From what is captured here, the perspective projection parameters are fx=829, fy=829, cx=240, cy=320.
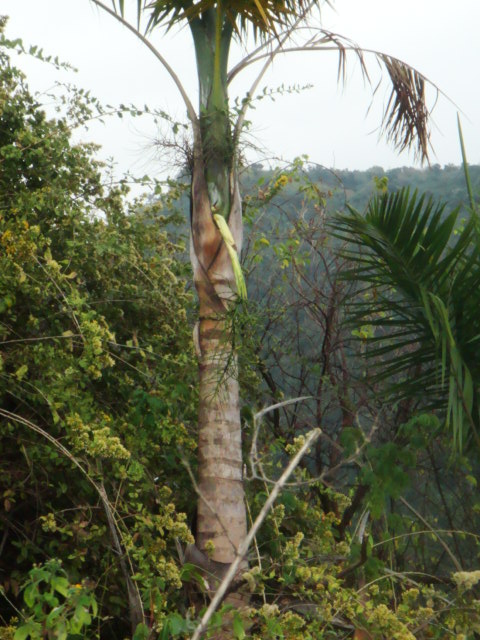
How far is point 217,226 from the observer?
13.9ft

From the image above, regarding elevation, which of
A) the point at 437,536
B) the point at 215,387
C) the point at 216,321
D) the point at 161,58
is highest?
the point at 161,58

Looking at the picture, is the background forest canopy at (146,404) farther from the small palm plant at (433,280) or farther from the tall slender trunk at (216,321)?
the tall slender trunk at (216,321)

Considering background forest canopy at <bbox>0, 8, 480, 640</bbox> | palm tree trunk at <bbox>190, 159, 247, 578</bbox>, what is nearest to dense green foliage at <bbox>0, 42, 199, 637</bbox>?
background forest canopy at <bbox>0, 8, 480, 640</bbox>

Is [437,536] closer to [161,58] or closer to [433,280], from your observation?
[433,280]

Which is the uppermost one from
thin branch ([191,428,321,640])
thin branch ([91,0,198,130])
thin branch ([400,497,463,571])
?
thin branch ([91,0,198,130])

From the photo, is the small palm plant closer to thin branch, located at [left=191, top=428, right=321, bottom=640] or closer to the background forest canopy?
the background forest canopy

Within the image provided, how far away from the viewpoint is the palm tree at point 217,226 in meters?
4.12

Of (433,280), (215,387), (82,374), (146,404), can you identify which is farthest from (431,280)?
(82,374)

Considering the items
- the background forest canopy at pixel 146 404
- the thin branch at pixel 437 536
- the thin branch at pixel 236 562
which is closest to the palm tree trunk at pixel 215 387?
the background forest canopy at pixel 146 404

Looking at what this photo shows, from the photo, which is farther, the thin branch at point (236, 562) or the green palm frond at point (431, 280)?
the green palm frond at point (431, 280)

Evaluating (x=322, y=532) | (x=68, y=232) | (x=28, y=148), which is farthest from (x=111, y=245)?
(x=322, y=532)

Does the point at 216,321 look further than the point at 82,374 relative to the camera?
No

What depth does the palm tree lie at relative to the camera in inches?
162

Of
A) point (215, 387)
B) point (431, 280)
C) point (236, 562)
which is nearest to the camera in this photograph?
point (236, 562)
